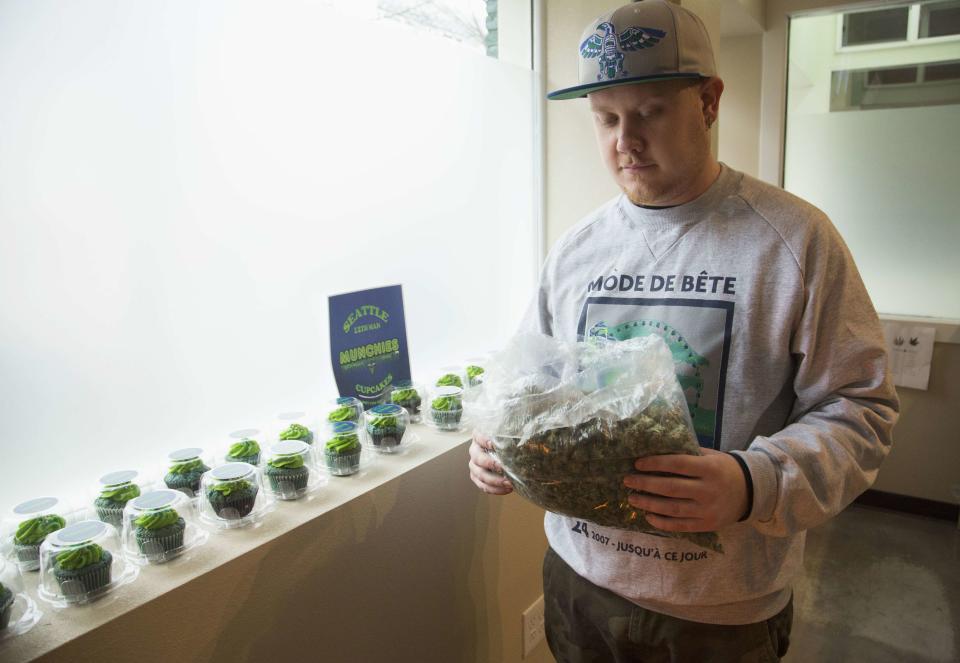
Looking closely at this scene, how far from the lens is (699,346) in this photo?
107 cm

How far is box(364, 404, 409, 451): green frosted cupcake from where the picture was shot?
1.48 metres

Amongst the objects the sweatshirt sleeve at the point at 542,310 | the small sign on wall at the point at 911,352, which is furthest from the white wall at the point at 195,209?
the small sign on wall at the point at 911,352

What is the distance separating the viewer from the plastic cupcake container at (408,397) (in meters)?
1.65

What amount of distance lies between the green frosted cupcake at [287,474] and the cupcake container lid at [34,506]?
1.14ft

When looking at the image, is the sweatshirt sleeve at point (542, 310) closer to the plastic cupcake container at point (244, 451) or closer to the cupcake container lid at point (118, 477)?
the plastic cupcake container at point (244, 451)

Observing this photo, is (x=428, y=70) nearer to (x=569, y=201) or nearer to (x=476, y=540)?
(x=569, y=201)

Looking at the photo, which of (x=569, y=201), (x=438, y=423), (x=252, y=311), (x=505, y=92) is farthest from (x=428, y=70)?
(x=438, y=423)

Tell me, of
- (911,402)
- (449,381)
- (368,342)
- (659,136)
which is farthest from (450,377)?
(911,402)

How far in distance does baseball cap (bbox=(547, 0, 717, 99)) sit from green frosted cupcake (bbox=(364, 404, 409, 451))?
0.81m

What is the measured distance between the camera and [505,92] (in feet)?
6.79

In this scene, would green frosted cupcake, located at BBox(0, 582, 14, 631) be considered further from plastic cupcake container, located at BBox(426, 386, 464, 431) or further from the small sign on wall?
the small sign on wall

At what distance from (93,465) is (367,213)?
841 millimetres

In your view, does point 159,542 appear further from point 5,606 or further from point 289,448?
point 289,448

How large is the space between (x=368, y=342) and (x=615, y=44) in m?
0.91
